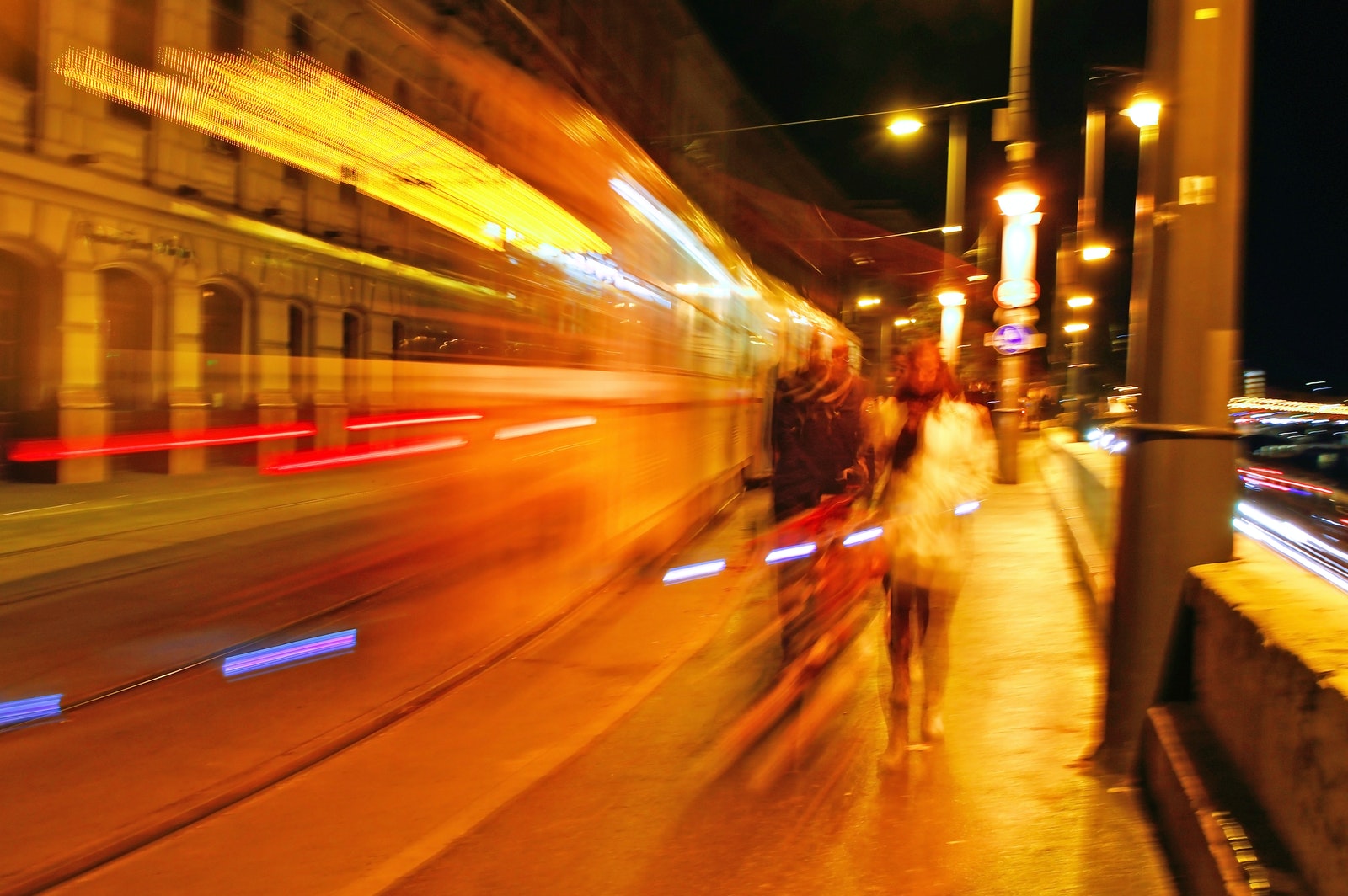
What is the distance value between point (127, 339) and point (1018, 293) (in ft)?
40.6

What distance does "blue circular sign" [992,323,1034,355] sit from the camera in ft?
52.0

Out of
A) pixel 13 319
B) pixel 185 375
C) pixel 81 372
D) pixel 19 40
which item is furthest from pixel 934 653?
pixel 13 319

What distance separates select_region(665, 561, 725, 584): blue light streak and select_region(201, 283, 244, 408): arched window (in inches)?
169

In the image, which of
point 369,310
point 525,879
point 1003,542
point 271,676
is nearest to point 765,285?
point 1003,542

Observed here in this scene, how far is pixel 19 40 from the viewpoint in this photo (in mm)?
8000

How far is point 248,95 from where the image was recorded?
6.39 meters

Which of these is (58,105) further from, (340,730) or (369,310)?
(340,730)

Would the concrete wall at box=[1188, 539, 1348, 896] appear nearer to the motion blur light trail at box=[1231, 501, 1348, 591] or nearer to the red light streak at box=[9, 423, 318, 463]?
the motion blur light trail at box=[1231, 501, 1348, 591]

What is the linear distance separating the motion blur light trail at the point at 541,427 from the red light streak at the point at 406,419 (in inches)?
9.1

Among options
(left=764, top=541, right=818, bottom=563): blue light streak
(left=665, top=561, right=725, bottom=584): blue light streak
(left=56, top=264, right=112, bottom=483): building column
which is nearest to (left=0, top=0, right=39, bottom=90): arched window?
(left=56, top=264, right=112, bottom=483): building column

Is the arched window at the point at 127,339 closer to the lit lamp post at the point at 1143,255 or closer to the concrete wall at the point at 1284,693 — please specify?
the lit lamp post at the point at 1143,255

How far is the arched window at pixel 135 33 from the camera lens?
644 cm

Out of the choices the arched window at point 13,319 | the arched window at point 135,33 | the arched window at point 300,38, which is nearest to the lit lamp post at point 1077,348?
the arched window at point 13,319

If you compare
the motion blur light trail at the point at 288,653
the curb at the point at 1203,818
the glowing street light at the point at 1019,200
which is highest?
the glowing street light at the point at 1019,200
